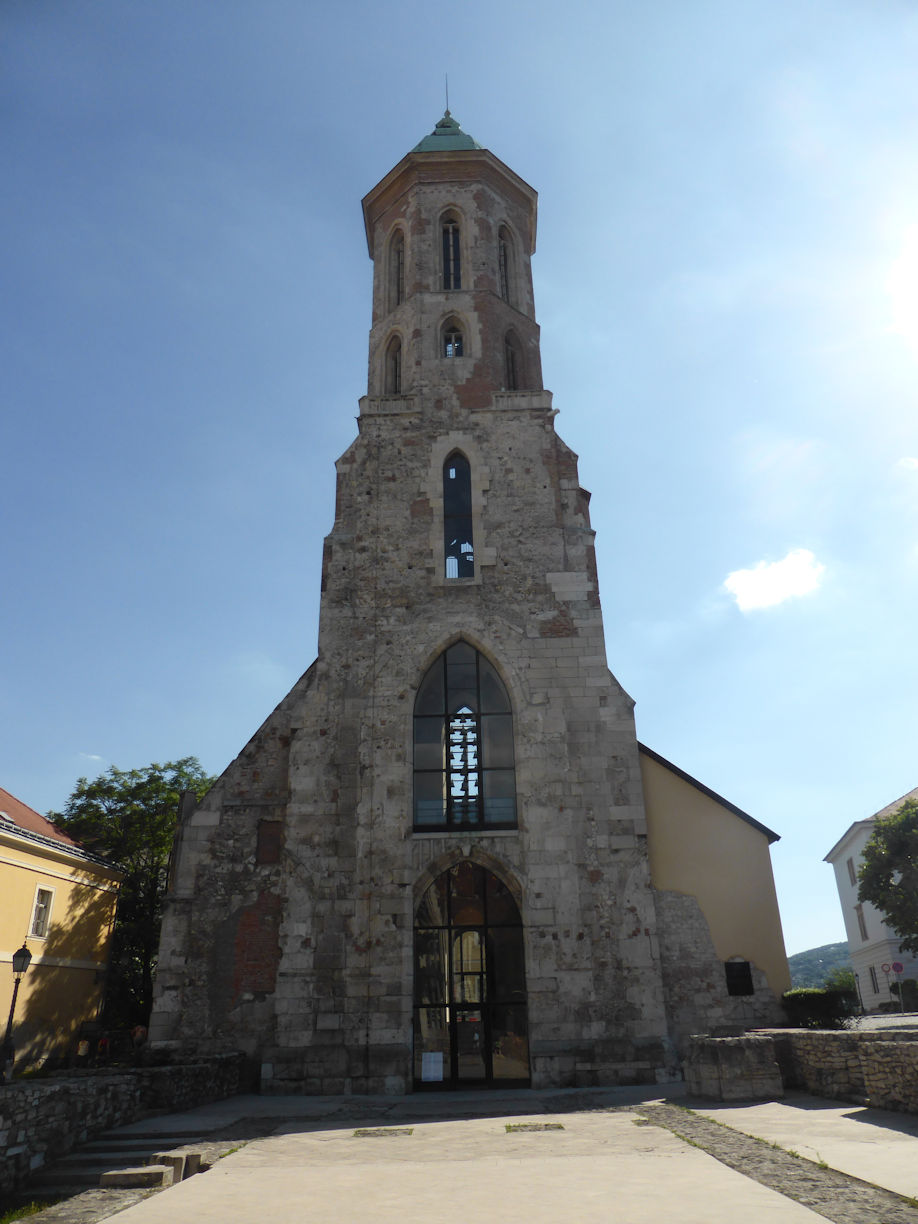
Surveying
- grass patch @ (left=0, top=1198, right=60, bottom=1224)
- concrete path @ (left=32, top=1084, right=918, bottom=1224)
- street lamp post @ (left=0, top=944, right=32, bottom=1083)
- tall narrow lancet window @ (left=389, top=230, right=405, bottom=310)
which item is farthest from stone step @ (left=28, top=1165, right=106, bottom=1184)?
tall narrow lancet window @ (left=389, top=230, right=405, bottom=310)

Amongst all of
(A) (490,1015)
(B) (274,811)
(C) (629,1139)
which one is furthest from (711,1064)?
(B) (274,811)

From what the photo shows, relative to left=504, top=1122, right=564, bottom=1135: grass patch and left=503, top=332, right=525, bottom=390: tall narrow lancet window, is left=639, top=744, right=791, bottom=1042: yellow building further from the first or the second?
left=503, top=332, right=525, bottom=390: tall narrow lancet window

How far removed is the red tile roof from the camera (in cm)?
2297

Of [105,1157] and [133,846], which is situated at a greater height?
[133,846]

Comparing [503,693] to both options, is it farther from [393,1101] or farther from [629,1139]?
[629,1139]

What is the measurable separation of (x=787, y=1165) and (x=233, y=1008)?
1097cm

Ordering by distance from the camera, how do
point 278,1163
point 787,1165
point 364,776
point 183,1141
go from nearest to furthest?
point 787,1165, point 278,1163, point 183,1141, point 364,776

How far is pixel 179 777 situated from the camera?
28.9 meters

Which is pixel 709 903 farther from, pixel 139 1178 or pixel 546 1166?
pixel 139 1178

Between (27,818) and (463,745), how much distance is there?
1484 cm

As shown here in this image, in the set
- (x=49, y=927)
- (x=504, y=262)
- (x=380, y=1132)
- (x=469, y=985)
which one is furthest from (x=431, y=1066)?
(x=504, y=262)

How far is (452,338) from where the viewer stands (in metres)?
21.7

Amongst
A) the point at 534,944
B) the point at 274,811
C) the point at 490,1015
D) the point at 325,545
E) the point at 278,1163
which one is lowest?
the point at 278,1163

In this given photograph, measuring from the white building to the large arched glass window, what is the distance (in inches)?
1068
